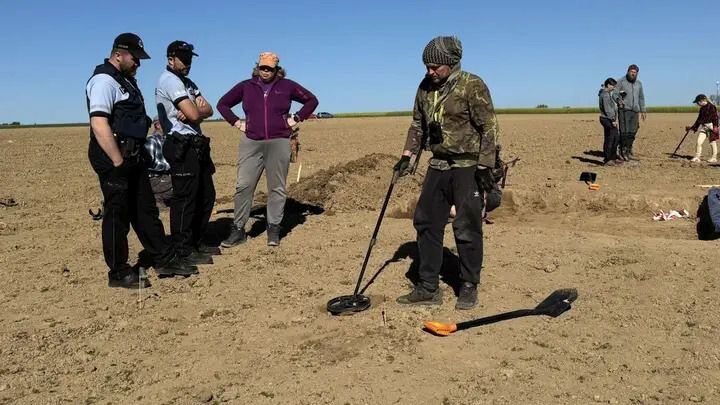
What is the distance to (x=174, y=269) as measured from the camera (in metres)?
6.17

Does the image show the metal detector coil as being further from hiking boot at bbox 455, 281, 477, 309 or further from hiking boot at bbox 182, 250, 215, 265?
hiking boot at bbox 182, 250, 215, 265

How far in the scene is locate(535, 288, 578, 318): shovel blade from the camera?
494cm

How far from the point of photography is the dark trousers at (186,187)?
246 inches

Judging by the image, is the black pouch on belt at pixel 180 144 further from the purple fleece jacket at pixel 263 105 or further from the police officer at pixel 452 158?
the police officer at pixel 452 158

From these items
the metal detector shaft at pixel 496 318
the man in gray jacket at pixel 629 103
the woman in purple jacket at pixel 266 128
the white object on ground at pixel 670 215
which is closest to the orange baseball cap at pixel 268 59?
the woman in purple jacket at pixel 266 128

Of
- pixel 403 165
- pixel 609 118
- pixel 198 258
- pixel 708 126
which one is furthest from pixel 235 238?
pixel 708 126

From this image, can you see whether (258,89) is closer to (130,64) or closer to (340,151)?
(130,64)

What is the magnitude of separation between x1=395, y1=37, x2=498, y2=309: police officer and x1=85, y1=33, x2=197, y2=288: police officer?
8.11 feet

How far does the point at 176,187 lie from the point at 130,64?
4.66 feet

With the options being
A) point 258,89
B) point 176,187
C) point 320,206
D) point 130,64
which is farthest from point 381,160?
point 130,64

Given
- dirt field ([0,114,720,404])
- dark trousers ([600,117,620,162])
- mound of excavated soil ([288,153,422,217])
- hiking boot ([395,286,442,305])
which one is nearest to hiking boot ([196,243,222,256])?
dirt field ([0,114,720,404])

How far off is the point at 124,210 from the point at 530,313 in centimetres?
373

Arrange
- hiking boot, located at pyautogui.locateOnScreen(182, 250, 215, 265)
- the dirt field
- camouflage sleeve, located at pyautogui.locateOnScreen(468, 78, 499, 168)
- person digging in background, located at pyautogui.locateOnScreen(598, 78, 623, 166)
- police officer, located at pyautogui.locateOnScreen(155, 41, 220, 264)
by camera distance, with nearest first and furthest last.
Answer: the dirt field → camouflage sleeve, located at pyautogui.locateOnScreen(468, 78, 499, 168) → police officer, located at pyautogui.locateOnScreen(155, 41, 220, 264) → hiking boot, located at pyautogui.locateOnScreen(182, 250, 215, 265) → person digging in background, located at pyautogui.locateOnScreen(598, 78, 623, 166)

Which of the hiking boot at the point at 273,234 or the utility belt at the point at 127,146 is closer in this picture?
the utility belt at the point at 127,146
